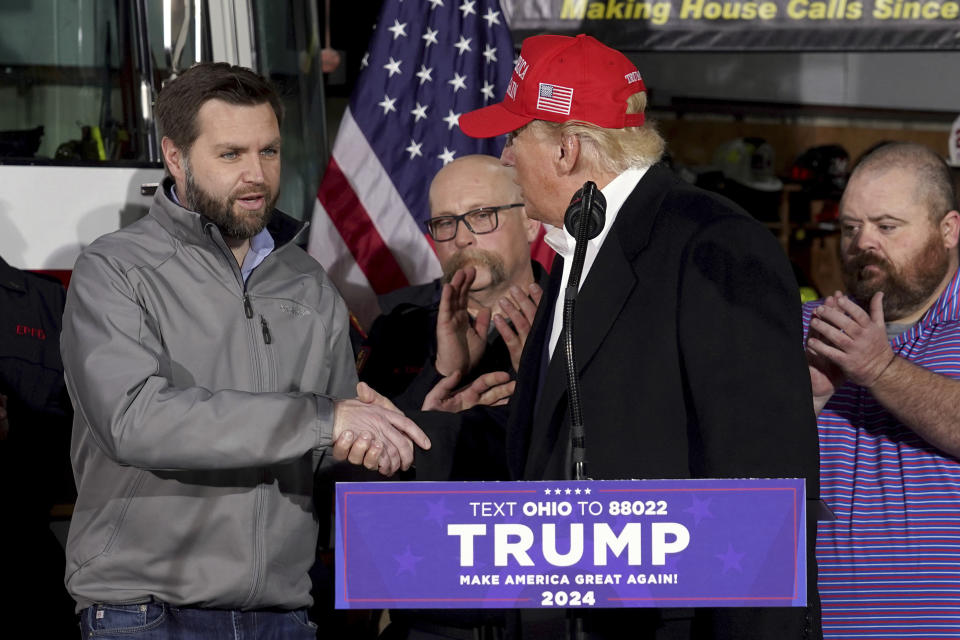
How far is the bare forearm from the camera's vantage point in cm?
299

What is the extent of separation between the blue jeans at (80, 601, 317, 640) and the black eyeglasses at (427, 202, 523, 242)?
5.71 ft

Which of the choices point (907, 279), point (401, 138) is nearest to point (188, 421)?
point (907, 279)

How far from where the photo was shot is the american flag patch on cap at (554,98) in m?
2.44

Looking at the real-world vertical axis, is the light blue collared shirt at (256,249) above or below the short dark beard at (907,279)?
above

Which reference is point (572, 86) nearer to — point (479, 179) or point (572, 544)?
point (572, 544)

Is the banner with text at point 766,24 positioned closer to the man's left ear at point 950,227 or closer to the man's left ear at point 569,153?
the man's left ear at point 950,227

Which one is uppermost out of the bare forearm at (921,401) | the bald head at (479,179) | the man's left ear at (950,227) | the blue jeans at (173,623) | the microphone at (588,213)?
the bald head at (479,179)

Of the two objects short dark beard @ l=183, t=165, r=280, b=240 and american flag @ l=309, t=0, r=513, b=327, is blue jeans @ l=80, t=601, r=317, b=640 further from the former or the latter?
american flag @ l=309, t=0, r=513, b=327

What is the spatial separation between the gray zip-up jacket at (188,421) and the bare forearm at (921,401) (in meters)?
1.35

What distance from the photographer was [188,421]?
244cm

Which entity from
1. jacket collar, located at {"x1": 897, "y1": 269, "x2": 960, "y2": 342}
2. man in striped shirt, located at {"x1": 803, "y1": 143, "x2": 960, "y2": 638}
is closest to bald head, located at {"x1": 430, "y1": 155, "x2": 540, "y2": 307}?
man in striped shirt, located at {"x1": 803, "y1": 143, "x2": 960, "y2": 638}

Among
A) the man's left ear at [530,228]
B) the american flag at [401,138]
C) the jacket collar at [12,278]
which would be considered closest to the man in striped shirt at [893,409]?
the man's left ear at [530,228]

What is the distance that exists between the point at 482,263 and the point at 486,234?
102 mm

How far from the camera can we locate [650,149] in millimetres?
2457
